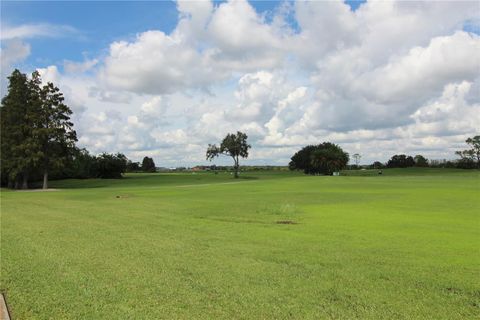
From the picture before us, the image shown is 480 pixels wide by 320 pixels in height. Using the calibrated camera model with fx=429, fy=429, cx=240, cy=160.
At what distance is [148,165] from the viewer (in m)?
186

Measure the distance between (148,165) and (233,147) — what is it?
87.8 metres

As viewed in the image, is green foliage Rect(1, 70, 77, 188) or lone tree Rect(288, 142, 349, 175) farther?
lone tree Rect(288, 142, 349, 175)

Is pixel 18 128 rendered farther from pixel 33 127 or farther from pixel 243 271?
pixel 243 271

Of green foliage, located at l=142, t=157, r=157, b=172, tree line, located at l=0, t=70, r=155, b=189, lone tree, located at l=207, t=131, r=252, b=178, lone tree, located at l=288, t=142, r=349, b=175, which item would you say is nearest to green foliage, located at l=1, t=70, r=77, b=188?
tree line, located at l=0, t=70, r=155, b=189

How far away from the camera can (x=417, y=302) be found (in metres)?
6.74

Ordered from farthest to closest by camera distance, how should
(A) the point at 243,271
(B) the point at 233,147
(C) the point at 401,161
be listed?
(C) the point at 401,161 < (B) the point at 233,147 < (A) the point at 243,271

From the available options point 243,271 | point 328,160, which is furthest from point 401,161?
point 243,271

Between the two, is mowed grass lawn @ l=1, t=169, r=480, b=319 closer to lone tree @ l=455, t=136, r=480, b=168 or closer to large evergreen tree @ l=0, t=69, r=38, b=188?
large evergreen tree @ l=0, t=69, r=38, b=188

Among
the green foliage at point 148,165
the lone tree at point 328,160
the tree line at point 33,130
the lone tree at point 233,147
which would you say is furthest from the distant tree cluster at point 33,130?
the green foliage at point 148,165

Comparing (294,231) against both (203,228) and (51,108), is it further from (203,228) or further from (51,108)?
(51,108)

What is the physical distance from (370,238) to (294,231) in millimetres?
2704

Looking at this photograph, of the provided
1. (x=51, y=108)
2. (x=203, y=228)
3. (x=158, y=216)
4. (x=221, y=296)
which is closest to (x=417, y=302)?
(x=221, y=296)

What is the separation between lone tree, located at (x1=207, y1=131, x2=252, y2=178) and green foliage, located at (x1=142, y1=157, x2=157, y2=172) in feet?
271

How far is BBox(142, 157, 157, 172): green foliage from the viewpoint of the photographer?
608 ft
